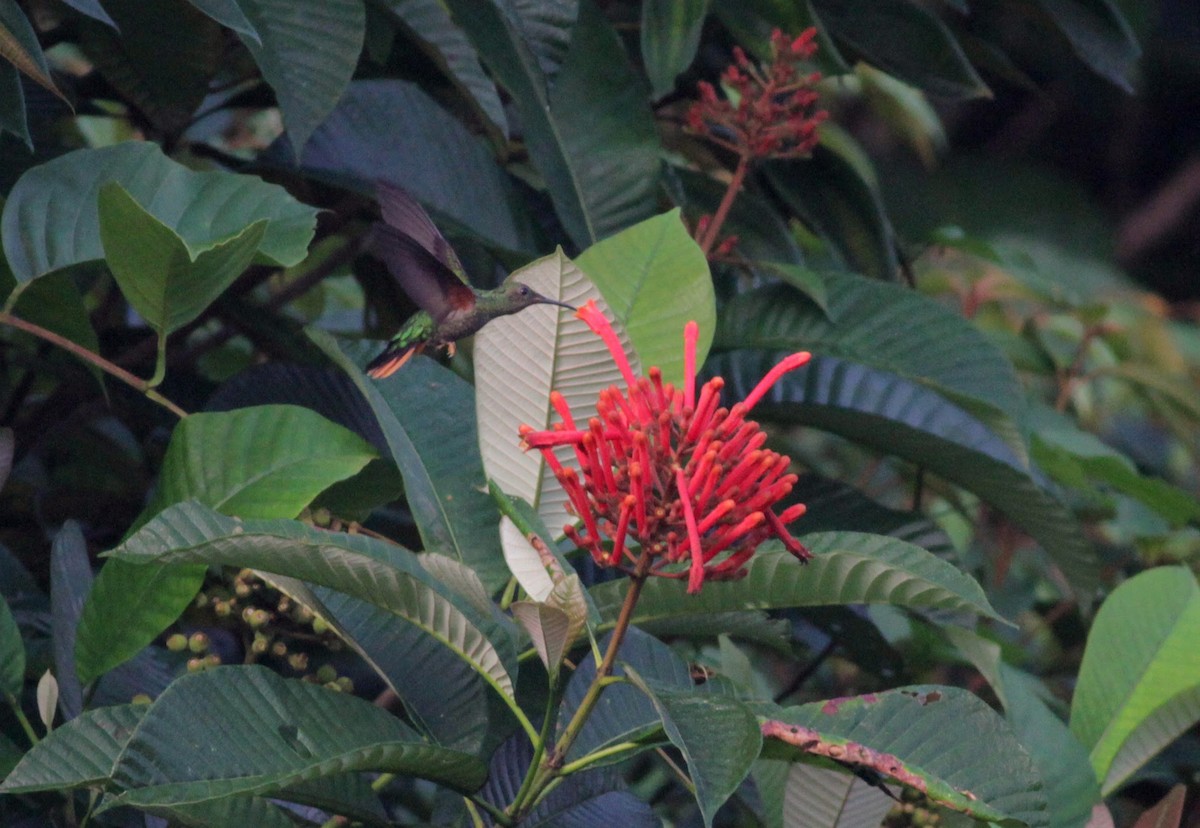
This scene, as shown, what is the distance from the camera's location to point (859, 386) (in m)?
1.31

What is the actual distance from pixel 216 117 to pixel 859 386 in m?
1.07

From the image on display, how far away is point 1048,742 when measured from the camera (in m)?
1.08

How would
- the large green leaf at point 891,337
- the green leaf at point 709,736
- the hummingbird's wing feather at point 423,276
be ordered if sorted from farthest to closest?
the large green leaf at point 891,337 < the hummingbird's wing feather at point 423,276 < the green leaf at point 709,736

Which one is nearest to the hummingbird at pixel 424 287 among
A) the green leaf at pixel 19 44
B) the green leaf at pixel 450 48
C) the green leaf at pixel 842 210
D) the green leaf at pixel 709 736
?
the green leaf at pixel 450 48

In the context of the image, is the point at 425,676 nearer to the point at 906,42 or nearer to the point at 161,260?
the point at 161,260

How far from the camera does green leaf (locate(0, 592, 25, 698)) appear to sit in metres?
0.89

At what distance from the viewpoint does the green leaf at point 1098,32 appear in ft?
5.16

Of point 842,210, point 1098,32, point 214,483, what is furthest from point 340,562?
point 1098,32

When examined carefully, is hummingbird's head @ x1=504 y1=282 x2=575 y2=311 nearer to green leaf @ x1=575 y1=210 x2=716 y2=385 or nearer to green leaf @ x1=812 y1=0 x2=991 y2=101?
green leaf @ x1=575 y1=210 x2=716 y2=385

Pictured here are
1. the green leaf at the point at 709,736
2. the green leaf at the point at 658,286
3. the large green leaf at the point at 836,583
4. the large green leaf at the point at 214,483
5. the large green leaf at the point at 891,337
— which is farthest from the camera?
the large green leaf at the point at 891,337

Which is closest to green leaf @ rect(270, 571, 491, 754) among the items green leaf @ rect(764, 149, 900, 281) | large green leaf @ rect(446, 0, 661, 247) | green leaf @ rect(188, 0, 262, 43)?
green leaf @ rect(188, 0, 262, 43)

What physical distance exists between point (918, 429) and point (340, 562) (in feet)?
2.14

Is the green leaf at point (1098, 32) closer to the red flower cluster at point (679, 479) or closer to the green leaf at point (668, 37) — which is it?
the green leaf at point (668, 37)

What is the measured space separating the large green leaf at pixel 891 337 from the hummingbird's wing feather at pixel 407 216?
34 centimetres
